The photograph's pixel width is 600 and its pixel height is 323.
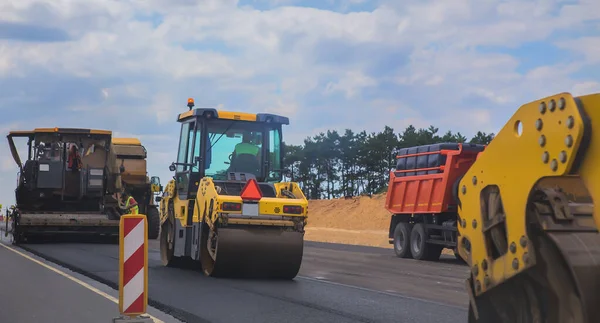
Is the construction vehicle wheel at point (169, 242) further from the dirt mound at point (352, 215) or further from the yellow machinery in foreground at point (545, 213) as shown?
the dirt mound at point (352, 215)

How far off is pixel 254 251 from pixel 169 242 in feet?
9.91

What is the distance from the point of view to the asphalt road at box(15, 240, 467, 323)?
8.40 m

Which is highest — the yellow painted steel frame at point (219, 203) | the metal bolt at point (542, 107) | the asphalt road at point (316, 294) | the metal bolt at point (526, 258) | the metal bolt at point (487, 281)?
the metal bolt at point (542, 107)

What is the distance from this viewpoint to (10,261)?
52.8 ft

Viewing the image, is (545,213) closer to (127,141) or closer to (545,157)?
(545,157)

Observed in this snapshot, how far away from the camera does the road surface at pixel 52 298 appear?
834 centimetres

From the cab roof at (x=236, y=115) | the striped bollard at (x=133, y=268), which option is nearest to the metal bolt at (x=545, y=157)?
the striped bollard at (x=133, y=268)

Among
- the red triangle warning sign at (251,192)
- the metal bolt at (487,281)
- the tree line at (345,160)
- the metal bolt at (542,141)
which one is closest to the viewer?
the metal bolt at (542,141)

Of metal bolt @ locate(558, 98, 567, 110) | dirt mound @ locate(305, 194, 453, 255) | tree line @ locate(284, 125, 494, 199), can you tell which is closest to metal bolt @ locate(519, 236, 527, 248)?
metal bolt @ locate(558, 98, 567, 110)

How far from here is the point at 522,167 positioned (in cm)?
327

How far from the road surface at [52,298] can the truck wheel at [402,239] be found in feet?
31.5

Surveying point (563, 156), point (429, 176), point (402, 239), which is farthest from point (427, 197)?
point (563, 156)

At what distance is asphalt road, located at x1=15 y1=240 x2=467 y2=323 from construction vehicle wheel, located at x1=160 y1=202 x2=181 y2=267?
0.21 meters

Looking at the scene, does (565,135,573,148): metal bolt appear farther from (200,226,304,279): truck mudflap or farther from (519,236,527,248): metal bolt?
(200,226,304,279): truck mudflap
